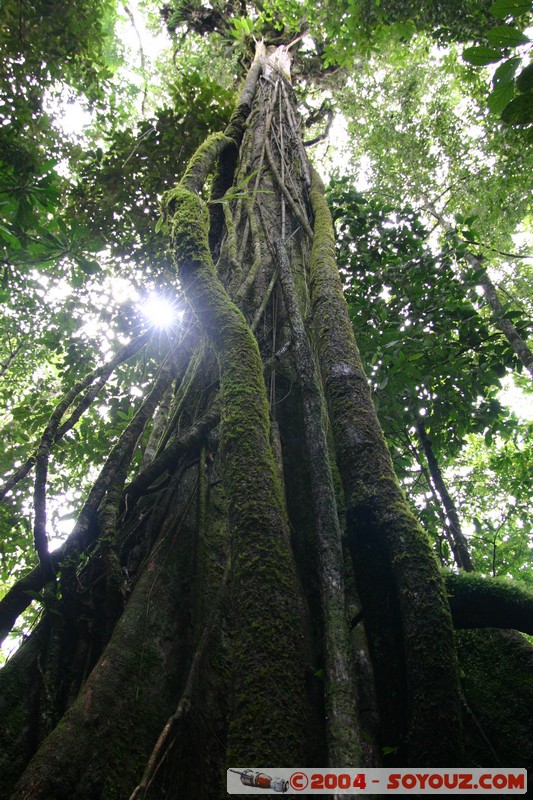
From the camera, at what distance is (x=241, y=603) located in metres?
1.17

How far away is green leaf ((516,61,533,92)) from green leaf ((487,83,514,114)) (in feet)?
0.08

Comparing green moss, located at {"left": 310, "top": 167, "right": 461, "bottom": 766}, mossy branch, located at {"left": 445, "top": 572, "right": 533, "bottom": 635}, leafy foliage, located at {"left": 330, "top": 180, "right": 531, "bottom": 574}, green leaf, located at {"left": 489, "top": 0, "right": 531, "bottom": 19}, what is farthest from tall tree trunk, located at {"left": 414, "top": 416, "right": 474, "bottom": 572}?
green leaf, located at {"left": 489, "top": 0, "right": 531, "bottom": 19}

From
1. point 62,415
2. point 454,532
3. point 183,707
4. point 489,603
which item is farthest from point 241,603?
point 454,532

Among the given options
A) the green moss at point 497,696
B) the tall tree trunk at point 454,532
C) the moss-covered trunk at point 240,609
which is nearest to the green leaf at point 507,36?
the moss-covered trunk at point 240,609

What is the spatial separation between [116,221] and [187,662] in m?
5.24

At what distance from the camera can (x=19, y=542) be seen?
534cm

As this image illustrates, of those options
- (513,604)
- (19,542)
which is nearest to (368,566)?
(513,604)

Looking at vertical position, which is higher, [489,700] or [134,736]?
[489,700]

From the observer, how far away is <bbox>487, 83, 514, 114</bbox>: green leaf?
4.81ft

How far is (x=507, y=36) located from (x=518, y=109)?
0.24 meters

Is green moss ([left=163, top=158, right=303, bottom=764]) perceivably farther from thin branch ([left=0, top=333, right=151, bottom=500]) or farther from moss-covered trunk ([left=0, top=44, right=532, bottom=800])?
thin branch ([left=0, top=333, right=151, bottom=500])

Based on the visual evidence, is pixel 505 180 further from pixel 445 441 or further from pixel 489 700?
pixel 489 700

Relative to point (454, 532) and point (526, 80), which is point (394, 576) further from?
point (454, 532)

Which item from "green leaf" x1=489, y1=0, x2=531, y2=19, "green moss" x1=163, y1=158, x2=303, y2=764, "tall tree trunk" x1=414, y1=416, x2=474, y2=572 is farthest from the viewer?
"tall tree trunk" x1=414, y1=416, x2=474, y2=572
